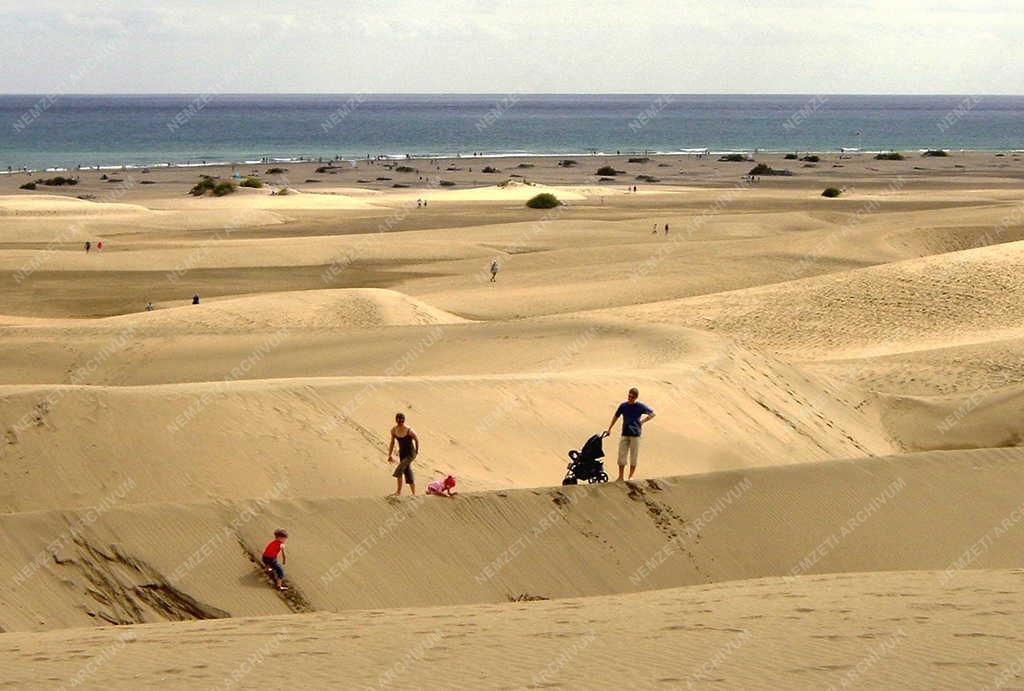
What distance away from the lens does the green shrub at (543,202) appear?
5550 centimetres

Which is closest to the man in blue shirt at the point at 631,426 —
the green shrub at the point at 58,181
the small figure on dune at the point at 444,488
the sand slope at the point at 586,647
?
the small figure on dune at the point at 444,488

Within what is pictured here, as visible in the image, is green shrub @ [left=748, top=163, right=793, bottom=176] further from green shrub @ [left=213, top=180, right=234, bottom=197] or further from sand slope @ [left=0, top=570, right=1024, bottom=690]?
sand slope @ [left=0, top=570, right=1024, bottom=690]

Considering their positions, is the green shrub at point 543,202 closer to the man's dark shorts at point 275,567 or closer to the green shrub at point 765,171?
the green shrub at point 765,171

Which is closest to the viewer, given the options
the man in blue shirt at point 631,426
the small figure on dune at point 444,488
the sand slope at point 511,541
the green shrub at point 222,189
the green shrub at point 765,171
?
the sand slope at point 511,541

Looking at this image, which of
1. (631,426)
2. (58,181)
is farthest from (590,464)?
(58,181)

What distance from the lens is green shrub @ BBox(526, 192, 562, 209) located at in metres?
55.5

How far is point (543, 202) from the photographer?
2190 inches

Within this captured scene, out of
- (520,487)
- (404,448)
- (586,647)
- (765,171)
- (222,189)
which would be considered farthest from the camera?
(765,171)

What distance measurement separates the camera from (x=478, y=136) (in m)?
148

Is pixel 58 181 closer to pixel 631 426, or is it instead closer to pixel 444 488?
pixel 631 426

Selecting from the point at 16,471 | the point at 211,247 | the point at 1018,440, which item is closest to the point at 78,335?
the point at 16,471

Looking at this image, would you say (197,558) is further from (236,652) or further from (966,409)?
(966,409)

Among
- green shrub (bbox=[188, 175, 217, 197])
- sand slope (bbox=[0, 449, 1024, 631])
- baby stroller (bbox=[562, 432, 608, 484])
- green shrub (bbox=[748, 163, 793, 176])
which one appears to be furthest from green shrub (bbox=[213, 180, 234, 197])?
sand slope (bbox=[0, 449, 1024, 631])

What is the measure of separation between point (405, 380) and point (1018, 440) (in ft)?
30.5
